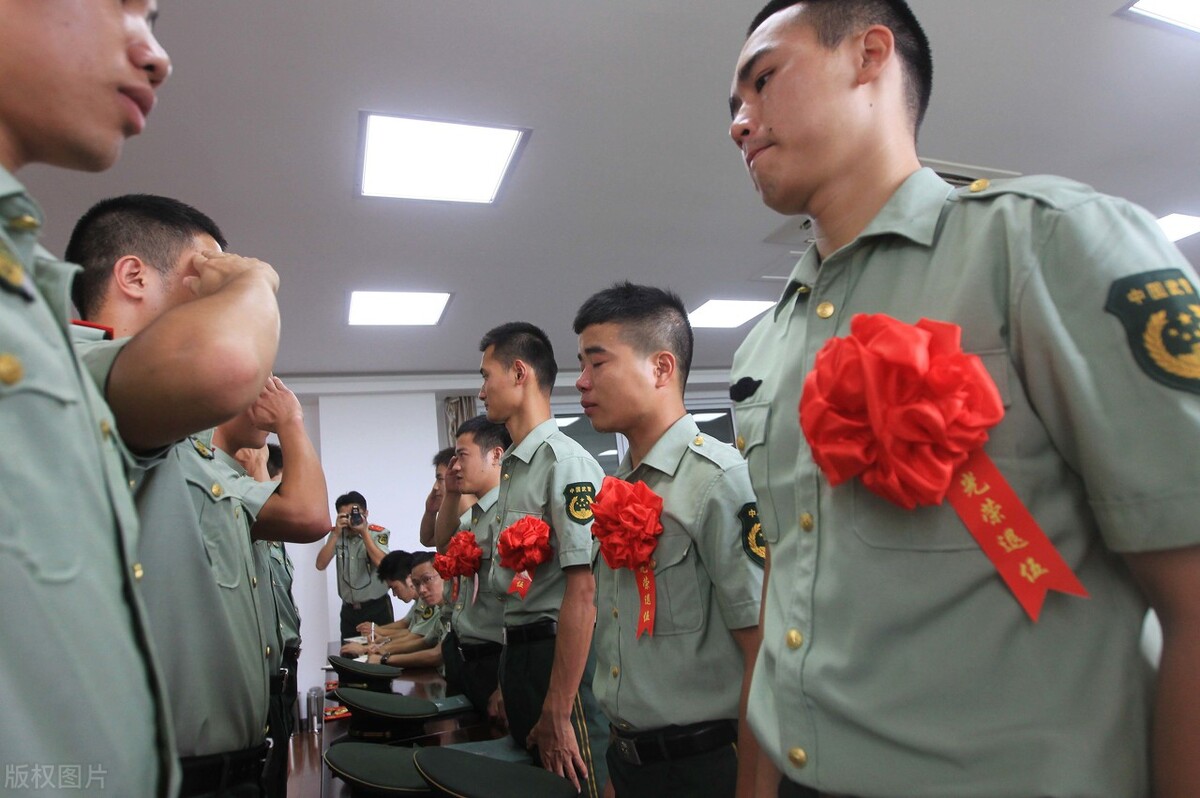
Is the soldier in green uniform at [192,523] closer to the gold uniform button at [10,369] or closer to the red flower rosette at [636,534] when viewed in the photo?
the gold uniform button at [10,369]

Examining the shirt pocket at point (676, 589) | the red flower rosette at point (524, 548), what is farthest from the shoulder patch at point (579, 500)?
the shirt pocket at point (676, 589)

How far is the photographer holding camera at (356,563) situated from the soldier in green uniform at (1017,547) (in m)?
5.97

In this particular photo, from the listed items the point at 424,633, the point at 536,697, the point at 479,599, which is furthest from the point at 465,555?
the point at 424,633

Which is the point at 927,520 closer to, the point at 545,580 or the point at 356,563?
the point at 545,580

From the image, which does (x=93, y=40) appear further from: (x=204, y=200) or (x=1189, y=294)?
(x=204, y=200)

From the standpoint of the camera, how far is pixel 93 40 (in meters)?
0.70

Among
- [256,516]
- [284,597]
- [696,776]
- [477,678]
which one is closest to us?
[696,776]

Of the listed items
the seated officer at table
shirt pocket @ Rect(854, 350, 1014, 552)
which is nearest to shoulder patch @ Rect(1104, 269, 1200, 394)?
shirt pocket @ Rect(854, 350, 1014, 552)

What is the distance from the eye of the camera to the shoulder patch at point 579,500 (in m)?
2.27

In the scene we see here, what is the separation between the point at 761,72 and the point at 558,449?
1.66 meters

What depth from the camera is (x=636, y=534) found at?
5.01 feet

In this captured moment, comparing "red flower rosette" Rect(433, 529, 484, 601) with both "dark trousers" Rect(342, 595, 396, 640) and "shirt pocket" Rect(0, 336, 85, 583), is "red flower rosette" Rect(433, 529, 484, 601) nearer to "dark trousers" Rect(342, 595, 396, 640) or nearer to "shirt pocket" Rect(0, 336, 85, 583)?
"shirt pocket" Rect(0, 336, 85, 583)

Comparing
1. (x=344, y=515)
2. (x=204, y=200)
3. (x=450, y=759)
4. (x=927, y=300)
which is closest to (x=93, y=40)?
(x=927, y=300)

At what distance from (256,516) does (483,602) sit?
1.36m
